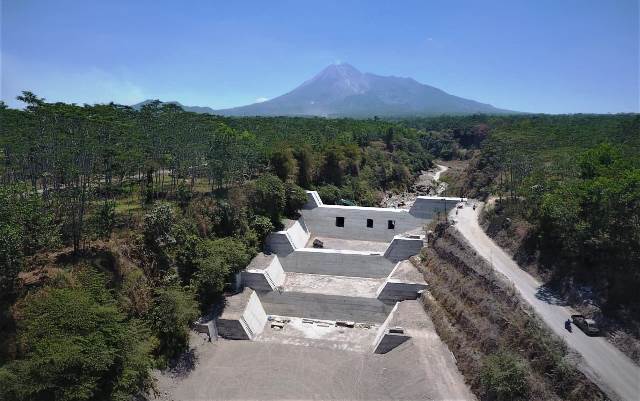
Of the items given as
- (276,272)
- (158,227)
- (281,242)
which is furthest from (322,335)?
(158,227)

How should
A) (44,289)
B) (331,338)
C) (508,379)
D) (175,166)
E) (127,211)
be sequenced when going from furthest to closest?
(175,166) → (127,211) → (331,338) → (44,289) → (508,379)

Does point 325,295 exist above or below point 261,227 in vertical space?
below

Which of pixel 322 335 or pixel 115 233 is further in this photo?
pixel 322 335

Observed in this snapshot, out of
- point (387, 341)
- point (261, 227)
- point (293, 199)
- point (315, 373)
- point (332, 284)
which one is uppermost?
point (293, 199)

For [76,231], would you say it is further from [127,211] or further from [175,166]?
[175,166]

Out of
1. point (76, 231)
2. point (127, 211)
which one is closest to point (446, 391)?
point (76, 231)

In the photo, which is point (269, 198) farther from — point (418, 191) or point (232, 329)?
point (418, 191)

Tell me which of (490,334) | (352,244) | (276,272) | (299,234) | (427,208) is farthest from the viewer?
(427,208)
